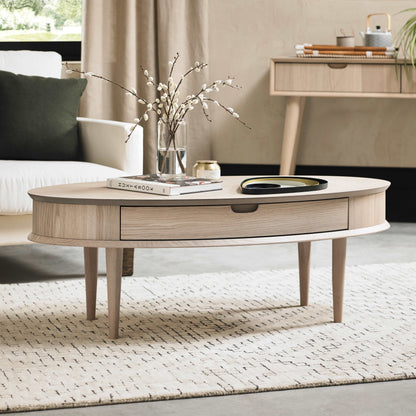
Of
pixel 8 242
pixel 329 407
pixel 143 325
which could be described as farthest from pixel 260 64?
pixel 329 407

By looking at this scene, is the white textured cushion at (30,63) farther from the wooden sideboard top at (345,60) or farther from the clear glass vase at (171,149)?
the clear glass vase at (171,149)

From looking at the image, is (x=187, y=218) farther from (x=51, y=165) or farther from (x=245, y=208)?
(x=51, y=165)

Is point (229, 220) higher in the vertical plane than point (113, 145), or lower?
lower

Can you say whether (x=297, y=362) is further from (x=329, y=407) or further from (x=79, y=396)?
(x=79, y=396)

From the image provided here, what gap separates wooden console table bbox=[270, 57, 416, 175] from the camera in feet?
11.2

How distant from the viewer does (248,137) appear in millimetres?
4156

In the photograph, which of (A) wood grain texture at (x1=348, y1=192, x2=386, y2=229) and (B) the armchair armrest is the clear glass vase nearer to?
(A) wood grain texture at (x1=348, y1=192, x2=386, y2=229)

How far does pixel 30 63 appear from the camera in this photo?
10.1 feet

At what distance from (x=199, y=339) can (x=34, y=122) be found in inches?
51.9

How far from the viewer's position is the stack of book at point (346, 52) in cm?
344

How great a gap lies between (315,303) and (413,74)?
1.62 meters

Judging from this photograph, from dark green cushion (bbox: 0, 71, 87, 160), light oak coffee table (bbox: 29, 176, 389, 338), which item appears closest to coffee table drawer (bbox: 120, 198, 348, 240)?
light oak coffee table (bbox: 29, 176, 389, 338)

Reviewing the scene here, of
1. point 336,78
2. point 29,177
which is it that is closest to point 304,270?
point 29,177

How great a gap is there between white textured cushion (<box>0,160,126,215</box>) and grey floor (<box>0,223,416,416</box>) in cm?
30
